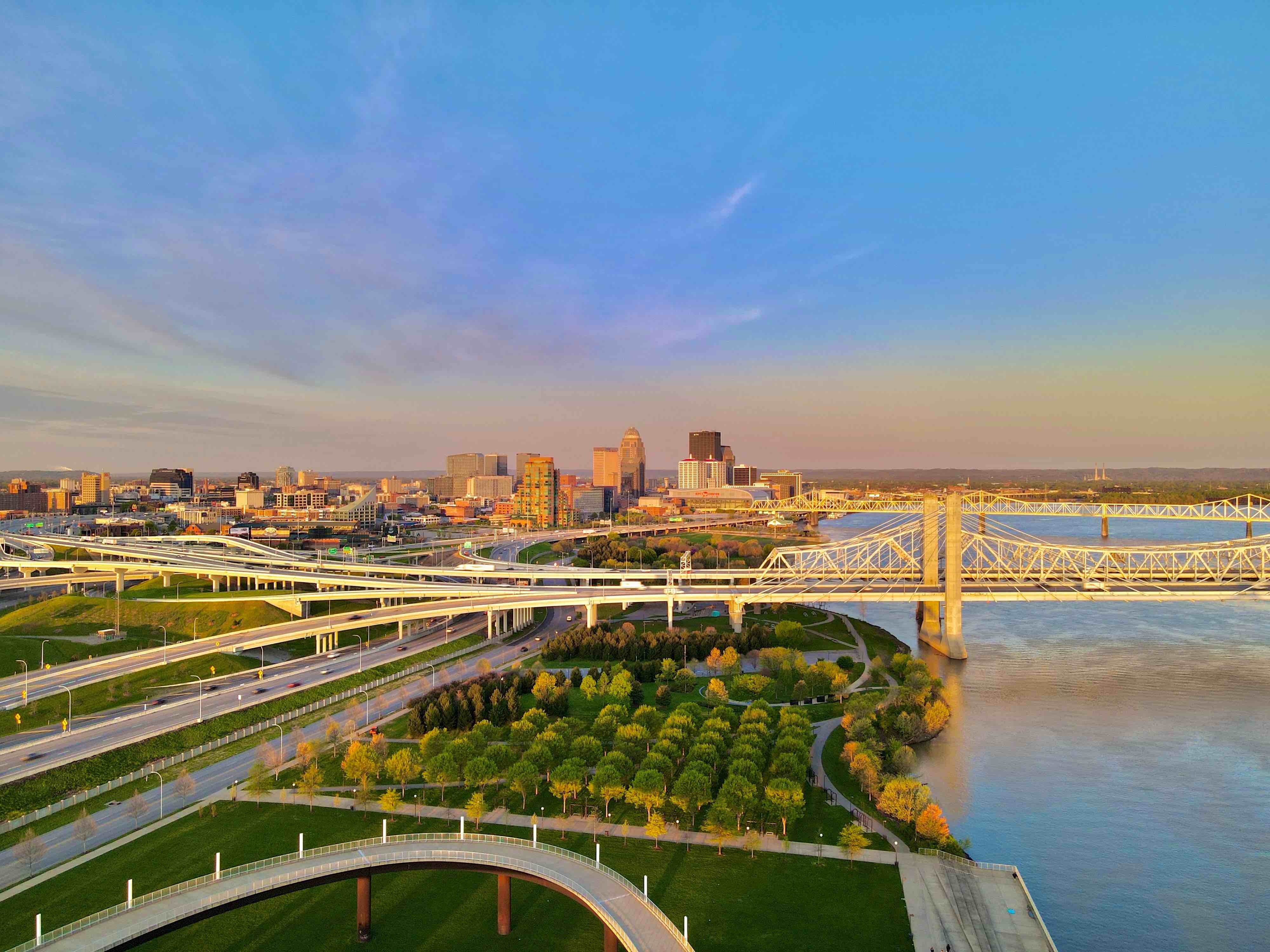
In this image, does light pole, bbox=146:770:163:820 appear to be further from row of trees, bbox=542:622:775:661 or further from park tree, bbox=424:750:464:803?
row of trees, bbox=542:622:775:661

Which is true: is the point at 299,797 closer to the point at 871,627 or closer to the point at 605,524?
the point at 871,627

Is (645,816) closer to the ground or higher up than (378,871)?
closer to the ground

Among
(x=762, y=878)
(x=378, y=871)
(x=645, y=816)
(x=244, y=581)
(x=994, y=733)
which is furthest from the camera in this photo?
(x=244, y=581)

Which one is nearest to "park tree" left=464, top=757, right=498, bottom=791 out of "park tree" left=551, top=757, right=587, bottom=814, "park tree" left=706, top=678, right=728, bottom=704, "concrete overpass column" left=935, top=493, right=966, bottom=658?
"park tree" left=551, top=757, right=587, bottom=814

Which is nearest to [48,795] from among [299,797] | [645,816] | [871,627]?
[299,797]

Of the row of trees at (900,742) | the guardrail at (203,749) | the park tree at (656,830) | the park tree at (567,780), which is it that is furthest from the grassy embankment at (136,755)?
the row of trees at (900,742)

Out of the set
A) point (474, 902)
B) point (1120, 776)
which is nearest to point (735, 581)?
point (1120, 776)
